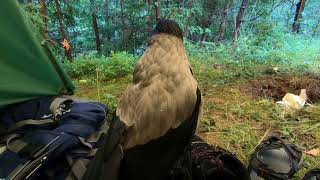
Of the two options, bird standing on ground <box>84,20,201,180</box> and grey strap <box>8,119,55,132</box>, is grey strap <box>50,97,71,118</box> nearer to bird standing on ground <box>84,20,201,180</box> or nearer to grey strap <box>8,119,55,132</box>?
grey strap <box>8,119,55,132</box>

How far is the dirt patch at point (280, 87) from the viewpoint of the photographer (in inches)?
94.7

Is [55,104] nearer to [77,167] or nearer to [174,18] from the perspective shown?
[77,167]

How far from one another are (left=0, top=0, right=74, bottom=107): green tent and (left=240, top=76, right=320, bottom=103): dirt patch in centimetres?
137

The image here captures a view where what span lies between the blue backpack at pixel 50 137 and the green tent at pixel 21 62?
8cm

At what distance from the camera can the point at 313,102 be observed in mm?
2328

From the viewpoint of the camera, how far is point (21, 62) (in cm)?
174

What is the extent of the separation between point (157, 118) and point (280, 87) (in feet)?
5.54

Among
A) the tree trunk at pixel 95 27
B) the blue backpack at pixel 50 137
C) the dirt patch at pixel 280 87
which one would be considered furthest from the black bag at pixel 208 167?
the tree trunk at pixel 95 27

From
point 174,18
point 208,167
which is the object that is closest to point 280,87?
point 208,167

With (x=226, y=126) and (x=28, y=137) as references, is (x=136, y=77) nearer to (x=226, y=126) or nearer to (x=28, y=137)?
(x=28, y=137)

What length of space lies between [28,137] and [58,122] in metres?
0.17

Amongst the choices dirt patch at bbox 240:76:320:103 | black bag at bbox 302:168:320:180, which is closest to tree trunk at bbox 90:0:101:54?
dirt patch at bbox 240:76:320:103

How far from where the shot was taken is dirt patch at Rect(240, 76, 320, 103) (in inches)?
94.7

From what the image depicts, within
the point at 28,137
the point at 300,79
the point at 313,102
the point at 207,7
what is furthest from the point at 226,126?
the point at 207,7
